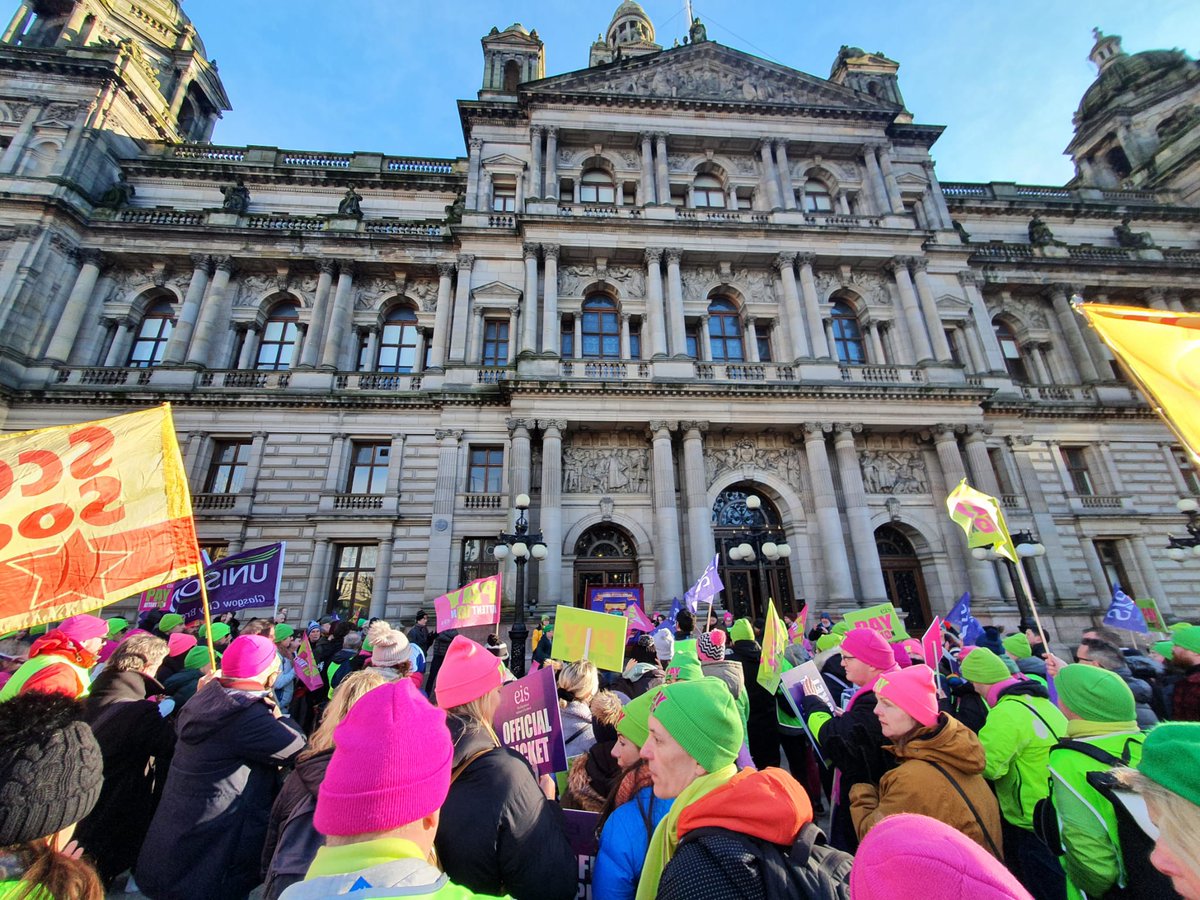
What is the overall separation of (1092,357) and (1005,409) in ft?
20.1

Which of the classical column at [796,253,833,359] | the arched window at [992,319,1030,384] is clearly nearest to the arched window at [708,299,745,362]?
the classical column at [796,253,833,359]

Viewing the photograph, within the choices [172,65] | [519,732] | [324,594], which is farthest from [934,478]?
[172,65]

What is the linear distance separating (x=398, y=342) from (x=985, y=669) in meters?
Result: 21.1

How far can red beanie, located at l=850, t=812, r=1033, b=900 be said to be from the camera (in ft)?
3.58

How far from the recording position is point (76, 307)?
1947cm

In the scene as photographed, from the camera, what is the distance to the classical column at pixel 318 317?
19656mm

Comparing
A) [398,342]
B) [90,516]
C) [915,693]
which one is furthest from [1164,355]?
[398,342]

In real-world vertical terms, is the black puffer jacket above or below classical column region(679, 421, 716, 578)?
below

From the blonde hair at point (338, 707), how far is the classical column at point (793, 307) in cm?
1900

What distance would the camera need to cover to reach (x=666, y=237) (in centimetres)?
2080

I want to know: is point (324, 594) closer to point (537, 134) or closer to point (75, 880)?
point (75, 880)

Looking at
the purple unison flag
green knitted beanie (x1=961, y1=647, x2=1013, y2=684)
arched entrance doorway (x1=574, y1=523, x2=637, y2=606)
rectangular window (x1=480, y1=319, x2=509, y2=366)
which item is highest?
rectangular window (x1=480, y1=319, x2=509, y2=366)

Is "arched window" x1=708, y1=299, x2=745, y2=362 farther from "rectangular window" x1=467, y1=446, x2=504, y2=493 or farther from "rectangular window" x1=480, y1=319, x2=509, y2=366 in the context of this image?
"rectangular window" x1=467, y1=446, x2=504, y2=493

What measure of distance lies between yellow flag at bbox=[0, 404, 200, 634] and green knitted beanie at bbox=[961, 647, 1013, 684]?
6296mm
